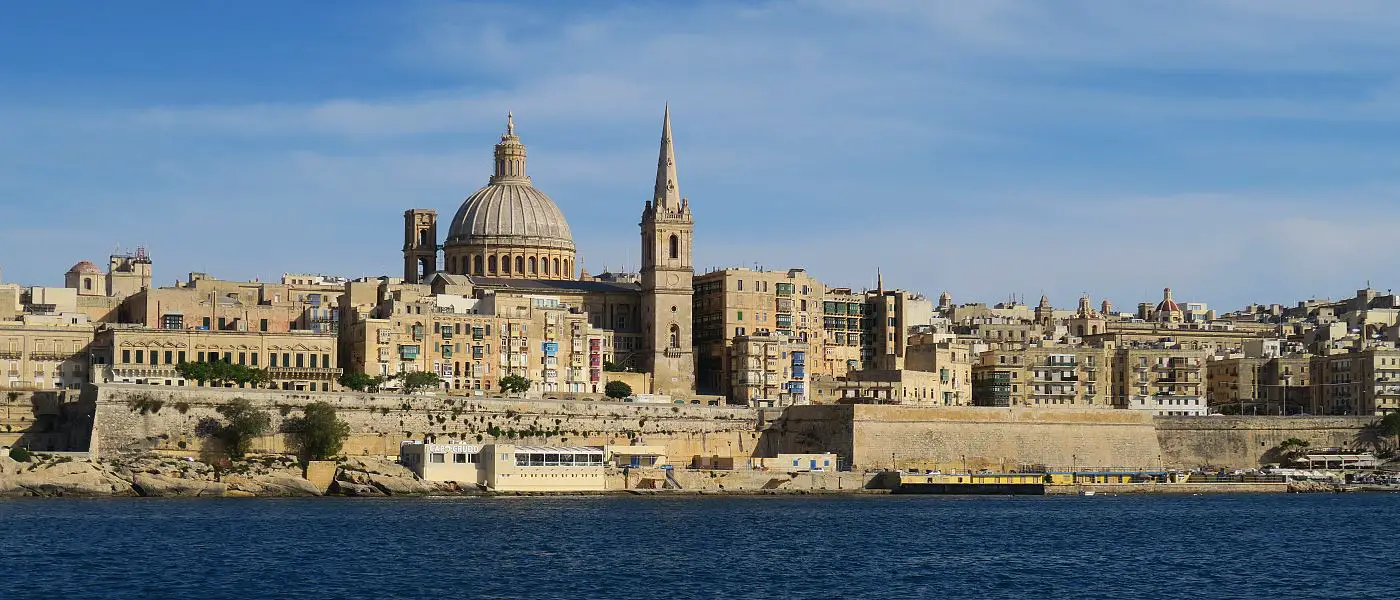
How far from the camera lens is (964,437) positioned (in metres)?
83.3

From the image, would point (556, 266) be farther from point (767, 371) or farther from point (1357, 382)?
point (1357, 382)

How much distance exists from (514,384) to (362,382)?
21.4ft

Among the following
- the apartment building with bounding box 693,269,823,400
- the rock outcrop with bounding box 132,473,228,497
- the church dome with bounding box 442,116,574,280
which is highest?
the church dome with bounding box 442,116,574,280

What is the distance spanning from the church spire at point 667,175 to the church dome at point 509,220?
8.47 metres

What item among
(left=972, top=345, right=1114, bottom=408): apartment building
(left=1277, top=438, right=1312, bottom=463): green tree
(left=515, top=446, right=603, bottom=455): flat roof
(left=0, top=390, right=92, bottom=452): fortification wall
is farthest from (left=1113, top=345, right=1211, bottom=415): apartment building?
(left=0, top=390, right=92, bottom=452): fortification wall

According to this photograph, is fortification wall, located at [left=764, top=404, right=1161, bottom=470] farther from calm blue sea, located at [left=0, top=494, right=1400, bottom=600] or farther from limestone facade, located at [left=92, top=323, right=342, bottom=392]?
limestone facade, located at [left=92, top=323, right=342, bottom=392]

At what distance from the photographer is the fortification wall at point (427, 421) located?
70938 millimetres

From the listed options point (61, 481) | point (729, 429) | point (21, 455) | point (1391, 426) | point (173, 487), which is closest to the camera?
point (61, 481)

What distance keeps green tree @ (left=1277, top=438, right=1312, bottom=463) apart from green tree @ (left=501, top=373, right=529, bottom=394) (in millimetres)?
31303

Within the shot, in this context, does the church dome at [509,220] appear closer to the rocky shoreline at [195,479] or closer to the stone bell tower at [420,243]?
the stone bell tower at [420,243]

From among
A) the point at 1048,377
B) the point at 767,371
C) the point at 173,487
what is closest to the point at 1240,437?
the point at 1048,377

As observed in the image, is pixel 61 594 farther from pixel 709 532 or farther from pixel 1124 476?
pixel 1124 476

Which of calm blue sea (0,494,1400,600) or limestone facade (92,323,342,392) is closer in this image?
calm blue sea (0,494,1400,600)

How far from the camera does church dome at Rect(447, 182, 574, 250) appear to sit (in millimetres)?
98000
